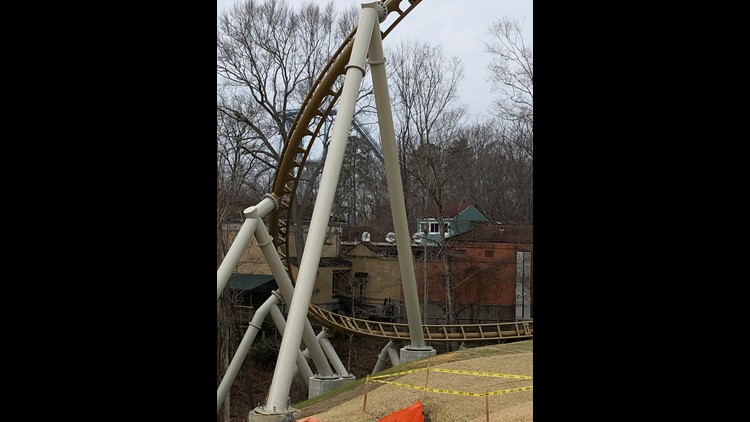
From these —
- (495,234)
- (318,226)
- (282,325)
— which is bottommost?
(282,325)

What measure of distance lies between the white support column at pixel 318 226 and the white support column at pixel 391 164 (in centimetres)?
74

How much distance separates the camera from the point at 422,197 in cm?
3003

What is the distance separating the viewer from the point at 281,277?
45.1ft

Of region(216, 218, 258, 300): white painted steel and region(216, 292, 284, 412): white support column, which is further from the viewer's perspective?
region(216, 292, 284, 412): white support column

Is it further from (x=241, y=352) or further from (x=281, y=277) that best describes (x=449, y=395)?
(x=241, y=352)

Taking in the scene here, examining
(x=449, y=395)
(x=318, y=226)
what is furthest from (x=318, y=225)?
(x=449, y=395)

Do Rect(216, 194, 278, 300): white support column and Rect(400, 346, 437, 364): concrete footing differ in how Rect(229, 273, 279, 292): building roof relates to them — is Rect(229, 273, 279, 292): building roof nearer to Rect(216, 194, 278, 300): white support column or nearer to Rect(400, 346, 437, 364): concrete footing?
Rect(400, 346, 437, 364): concrete footing

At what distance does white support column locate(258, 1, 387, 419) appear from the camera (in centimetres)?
852

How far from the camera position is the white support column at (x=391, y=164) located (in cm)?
1152

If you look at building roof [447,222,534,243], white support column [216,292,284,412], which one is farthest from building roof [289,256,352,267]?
white support column [216,292,284,412]

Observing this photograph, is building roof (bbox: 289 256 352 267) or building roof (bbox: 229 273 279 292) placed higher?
building roof (bbox: 289 256 352 267)

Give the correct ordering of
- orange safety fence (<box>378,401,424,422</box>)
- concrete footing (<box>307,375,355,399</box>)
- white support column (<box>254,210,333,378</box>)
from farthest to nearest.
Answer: concrete footing (<box>307,375,355,399</box>) < white support column (<box>254,210,333,378</box>) < orange safety fence (<box>378,401,424,422</box>)

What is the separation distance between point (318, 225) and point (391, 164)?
3619mm
